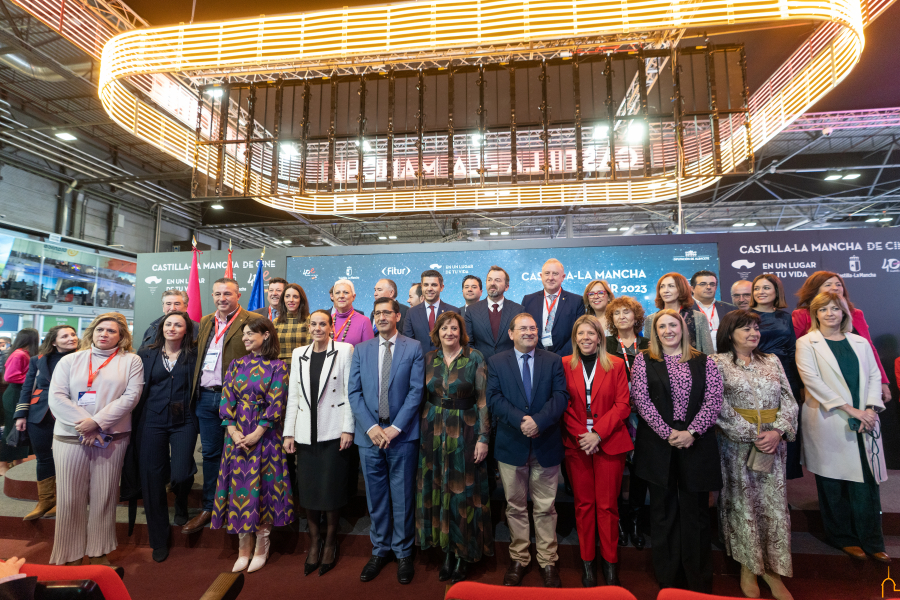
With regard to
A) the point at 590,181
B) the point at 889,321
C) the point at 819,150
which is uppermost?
the point at 819,150

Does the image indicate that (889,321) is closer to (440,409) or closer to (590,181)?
(590,181)

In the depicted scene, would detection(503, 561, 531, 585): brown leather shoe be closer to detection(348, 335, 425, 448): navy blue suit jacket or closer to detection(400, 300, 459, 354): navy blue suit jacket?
detection(348, 335, 425, 448): navy blue suit jacket

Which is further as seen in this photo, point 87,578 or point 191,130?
point 191,130

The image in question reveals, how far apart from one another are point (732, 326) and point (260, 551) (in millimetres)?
3621

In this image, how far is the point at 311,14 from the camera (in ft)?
12.0

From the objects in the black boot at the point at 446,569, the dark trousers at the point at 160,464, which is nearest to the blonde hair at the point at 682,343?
the black boot at the point at 446,569

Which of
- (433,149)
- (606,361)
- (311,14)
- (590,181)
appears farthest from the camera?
(433,149)

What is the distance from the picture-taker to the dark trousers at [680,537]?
2.48 m

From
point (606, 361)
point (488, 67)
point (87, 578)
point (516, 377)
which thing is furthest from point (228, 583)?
point (488, 67)

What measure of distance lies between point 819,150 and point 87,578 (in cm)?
1382

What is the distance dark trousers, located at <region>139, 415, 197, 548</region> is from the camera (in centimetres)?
302

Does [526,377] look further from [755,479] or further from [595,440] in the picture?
[755,479]

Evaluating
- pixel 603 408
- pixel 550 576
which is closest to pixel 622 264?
pixel 603 408

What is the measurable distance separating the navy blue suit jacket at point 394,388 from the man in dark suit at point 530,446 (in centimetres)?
55
